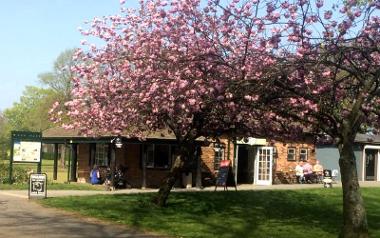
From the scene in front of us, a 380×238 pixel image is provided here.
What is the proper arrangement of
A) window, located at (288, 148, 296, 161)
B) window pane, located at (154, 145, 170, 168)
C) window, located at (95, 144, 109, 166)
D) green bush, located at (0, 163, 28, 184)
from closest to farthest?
green bush, located at (0, 163, 28, 184)
window pane, located at (154, 145, 170, 168)
window, located at (95, 144, 109, 166)
window, located at (288, 148, 296, 161)

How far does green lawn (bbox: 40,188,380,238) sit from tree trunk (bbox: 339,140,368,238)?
2.04 meters

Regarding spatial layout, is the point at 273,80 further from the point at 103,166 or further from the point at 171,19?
the point at 103,166

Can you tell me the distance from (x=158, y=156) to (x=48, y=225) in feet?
52.0

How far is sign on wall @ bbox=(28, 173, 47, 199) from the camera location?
768 inches

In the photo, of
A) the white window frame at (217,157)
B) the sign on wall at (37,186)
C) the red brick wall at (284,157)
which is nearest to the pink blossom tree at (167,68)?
the sign on wall at (37,186)

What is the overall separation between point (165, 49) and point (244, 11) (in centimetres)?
218

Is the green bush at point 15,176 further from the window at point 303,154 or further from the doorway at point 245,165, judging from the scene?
the window at point 303,154

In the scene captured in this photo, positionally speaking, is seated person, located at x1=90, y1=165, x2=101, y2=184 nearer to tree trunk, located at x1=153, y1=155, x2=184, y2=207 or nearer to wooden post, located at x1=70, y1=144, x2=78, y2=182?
wooden post, located at x1=70, y1=144, x2=78, y2=182

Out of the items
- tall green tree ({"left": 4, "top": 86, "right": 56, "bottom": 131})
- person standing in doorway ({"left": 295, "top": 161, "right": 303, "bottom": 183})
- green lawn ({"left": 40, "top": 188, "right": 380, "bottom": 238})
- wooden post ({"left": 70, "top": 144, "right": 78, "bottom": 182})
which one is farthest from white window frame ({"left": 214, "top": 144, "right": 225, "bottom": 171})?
tall green tree ({"left": 4, "top": 86, "right": 56, "bottom": 131})

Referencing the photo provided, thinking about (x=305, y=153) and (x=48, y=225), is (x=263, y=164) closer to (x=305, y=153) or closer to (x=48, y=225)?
(x=305, y=153)

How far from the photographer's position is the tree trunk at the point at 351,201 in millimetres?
11000

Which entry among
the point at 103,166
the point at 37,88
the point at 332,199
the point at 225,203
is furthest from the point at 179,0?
the point at 37,88

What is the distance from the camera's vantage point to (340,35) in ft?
34.9

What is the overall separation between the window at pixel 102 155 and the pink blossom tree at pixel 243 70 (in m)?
15.0
